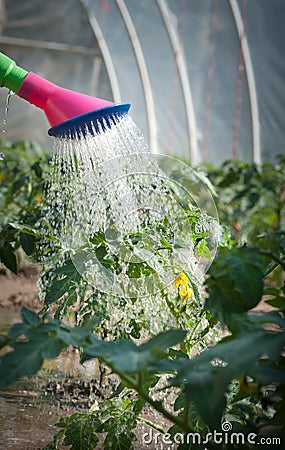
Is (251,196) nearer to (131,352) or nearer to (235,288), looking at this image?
(235,288)

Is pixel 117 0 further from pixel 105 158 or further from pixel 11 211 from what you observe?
pixel 105 158

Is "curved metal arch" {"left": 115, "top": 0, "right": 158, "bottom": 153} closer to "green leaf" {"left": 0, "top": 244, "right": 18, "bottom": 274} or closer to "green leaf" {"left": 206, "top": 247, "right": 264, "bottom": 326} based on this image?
"green leaf" {"left": 0, "top": 244, "right": 18, "bottom": 274}

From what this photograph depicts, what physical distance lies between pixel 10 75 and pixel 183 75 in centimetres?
636

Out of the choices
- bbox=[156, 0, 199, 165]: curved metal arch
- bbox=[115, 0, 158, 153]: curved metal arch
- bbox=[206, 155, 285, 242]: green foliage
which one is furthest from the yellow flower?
bbox=[156, 0, 199, 165]: curved metal arch

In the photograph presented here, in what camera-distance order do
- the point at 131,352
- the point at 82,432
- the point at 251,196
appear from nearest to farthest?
the point at 131,352, the point at 82,432, the point at 251,196

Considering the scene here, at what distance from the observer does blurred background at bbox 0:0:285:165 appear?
8.04 metres

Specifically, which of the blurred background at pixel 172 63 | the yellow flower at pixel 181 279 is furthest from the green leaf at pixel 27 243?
the blurred background at pixel 172 63

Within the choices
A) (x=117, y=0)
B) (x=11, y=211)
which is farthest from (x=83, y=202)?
(x=117, y=0)

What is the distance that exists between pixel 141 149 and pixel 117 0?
6355 millimetres

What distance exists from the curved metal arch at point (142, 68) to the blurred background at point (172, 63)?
0.4 inches

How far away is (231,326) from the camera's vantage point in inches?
45.2

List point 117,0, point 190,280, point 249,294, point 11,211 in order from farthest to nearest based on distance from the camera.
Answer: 1. point 117,0
2. point 11,211
3. point 190,280
4. point 249,294

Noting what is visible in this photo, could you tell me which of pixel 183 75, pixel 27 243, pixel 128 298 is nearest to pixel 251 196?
pixel 27 243

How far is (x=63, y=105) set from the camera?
1878mm
